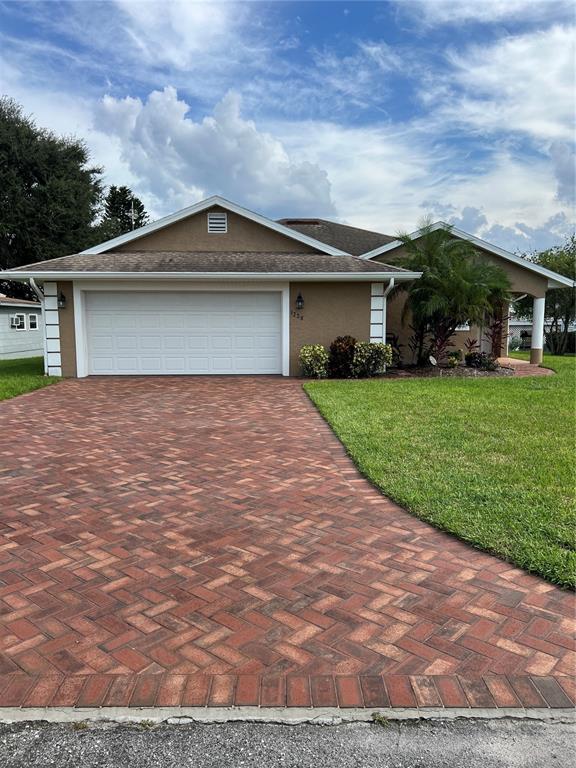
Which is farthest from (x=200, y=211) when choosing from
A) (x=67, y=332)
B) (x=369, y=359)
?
(x=369, y=359)

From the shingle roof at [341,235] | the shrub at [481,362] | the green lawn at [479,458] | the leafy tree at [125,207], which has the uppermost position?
the leafy tree at [125,207]

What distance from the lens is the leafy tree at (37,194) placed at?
2652 centimetres

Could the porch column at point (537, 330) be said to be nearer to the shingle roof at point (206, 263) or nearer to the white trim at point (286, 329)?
the shingle roof at point (206, 263)

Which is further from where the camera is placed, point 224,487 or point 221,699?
point 224,487

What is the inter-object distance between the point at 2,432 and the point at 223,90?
33.1ft

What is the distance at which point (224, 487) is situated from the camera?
5301 mm

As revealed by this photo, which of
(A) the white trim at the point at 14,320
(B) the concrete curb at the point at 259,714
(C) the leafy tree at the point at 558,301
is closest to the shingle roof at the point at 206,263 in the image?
(B) the concrete curb at the point at 259,714

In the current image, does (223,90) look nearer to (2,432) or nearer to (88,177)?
(2,432)

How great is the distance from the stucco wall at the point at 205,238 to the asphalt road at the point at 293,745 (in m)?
14.6

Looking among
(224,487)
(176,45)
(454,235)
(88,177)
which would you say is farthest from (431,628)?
(88,177)

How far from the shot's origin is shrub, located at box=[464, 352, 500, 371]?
15.3 metres

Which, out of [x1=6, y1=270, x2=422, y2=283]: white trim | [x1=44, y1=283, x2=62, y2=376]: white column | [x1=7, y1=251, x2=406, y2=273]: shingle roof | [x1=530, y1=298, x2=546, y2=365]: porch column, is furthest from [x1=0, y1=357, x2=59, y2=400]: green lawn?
[x1=530, y1=298, x2=546, y2=365]: porch column

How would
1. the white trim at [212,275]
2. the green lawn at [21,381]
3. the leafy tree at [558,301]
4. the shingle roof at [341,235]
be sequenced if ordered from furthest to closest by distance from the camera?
the leafy tree at [558,301], the shingle roof at [341,235], the white trim at [212,275], the green lawn at [21,381]

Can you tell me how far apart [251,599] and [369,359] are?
37.9 feet
